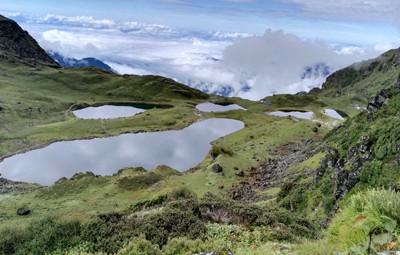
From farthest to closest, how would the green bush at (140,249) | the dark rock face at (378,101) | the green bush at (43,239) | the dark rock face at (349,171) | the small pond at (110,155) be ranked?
the small pond at (110,155) < the dark rock face at (378,101) < the dark rock face at (349,171) < the green bush at (43,239) < the green bush at (140,249)

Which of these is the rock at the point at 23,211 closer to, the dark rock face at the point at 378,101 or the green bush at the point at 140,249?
the green bush at the point at 140,249

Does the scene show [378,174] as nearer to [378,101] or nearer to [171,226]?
[171,226]

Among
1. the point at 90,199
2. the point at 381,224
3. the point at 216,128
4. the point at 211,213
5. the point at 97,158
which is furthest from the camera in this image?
the point at 216,128

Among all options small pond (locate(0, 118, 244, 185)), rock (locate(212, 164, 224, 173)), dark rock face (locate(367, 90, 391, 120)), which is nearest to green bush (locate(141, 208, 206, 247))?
dark rock face (locate(367, 90, 391, 120))

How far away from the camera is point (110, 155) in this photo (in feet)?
415

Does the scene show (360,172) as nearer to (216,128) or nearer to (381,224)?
(381,224)

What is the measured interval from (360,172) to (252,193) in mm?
32343

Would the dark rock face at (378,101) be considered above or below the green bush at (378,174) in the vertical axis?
above

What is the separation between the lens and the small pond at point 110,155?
109 m

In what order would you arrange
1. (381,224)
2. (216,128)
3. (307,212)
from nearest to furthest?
(381,224), (307,212), (216,128)

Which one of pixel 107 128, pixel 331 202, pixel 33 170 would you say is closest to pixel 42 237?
pixel 331 202

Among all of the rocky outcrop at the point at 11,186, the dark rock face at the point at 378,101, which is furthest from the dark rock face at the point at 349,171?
the rocky outcrop at the point at 11,186

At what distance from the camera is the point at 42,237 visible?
A: 23.7 metres

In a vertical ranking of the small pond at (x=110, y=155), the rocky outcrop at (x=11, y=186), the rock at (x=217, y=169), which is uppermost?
the rock at (x=217, y=169)
